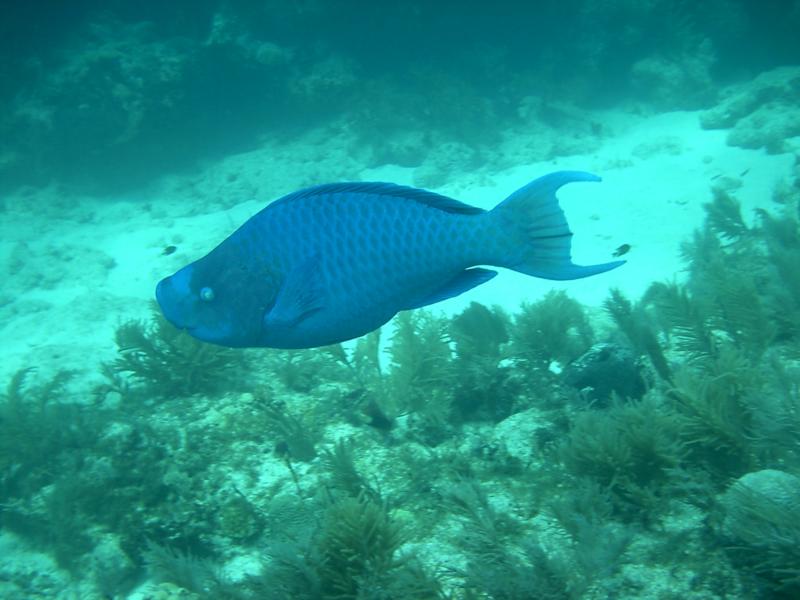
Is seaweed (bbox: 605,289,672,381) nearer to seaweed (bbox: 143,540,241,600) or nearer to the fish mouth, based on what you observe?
seaweed (bbox: 143,540,241,600)

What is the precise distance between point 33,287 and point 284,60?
12001mm

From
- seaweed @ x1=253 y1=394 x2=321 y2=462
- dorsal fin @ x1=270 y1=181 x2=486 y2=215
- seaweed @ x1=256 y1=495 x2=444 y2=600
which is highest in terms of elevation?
dorsal fin @ x1=270 y1=181 x2=486 y2=215

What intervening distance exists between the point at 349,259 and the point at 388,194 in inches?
12.8

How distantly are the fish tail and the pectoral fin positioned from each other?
79cm

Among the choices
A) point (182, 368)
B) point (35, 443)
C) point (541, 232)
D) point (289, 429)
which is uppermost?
point (541, 232)

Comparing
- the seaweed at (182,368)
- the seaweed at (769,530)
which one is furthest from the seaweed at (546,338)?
the seaweed at (182,368)

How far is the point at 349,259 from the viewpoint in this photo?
197cm

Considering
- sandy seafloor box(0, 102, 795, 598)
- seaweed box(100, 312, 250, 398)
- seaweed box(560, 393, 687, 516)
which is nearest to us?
seaweed box(560, 393, 687, 516)

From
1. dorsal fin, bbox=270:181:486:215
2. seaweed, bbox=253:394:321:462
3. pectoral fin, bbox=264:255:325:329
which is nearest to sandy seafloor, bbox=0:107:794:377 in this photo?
seaweed, bbox=253:394:321:462

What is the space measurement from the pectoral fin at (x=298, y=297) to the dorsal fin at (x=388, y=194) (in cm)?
29

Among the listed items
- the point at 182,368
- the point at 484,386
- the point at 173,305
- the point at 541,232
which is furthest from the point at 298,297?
the point at 182,368

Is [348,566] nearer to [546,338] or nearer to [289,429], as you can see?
[289,429]

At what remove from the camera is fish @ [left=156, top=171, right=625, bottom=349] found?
197 cm

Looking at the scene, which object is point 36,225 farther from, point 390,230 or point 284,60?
→ point 390,230
